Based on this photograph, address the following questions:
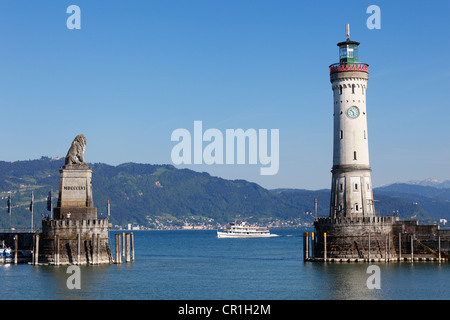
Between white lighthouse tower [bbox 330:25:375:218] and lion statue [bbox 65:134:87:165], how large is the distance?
34.1 metres

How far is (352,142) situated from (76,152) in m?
36.5

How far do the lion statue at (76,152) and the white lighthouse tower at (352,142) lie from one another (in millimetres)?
34098

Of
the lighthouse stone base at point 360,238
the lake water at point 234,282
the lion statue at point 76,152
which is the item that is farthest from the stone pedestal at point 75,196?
the lighthouse stone base at point 360,238

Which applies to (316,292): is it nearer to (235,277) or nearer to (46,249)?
(235,277)

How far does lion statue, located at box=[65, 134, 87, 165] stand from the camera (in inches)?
3696

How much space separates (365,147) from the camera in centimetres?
9612

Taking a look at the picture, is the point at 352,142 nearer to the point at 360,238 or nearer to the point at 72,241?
the point at 360,238

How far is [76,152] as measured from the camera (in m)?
94.5

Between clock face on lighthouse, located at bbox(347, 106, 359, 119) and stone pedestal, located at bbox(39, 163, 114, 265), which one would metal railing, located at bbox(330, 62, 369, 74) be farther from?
stone pedestal, located at bbox(39, 163, 114, 265)

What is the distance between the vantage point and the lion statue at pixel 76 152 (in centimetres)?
9388

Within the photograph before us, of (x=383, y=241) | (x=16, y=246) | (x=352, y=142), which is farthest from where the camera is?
(x=16, y=246)

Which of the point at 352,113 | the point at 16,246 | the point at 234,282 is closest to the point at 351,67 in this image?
the point at 352,113

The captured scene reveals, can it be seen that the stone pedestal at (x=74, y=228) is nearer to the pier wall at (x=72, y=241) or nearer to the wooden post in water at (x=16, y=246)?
the pier wall at (x=72, y=241)
